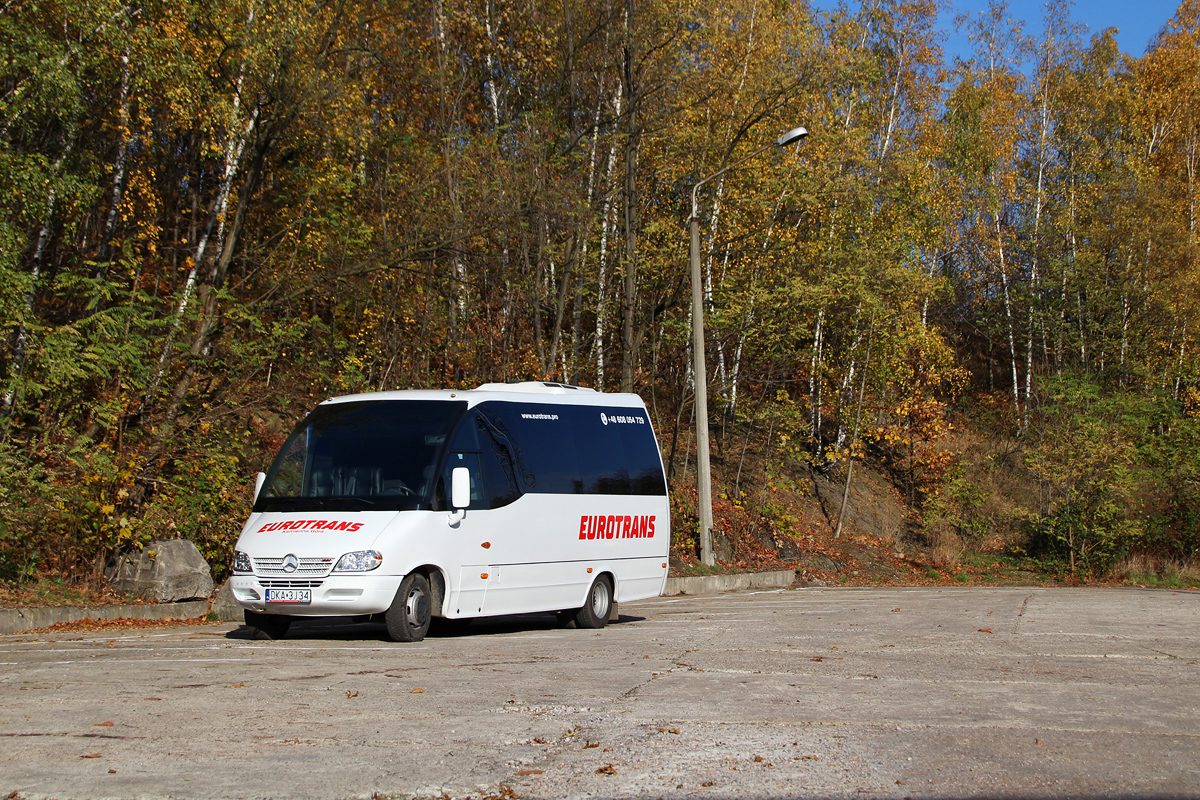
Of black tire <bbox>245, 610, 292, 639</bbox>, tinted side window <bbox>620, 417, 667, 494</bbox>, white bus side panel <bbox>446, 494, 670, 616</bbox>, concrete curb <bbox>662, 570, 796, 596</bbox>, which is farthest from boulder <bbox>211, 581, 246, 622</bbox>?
concrete curb <bbox>662, 570, 796, 596</bbox>

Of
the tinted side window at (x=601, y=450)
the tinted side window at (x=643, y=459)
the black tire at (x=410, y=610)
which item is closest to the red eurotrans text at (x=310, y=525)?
the black tire at (x=410, y=610)

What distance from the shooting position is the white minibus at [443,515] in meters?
10.8

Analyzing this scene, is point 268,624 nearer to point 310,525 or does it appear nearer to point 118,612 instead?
point 310,525

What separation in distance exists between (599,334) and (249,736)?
21.2 meters

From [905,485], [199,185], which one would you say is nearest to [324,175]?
[199,185]

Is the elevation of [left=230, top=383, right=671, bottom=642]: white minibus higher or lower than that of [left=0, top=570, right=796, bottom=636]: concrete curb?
higher

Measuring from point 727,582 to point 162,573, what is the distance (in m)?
10.9

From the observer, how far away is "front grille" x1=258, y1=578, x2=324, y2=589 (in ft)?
35.0

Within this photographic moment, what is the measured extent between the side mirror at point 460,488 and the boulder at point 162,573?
524cm

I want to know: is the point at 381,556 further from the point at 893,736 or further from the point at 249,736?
the point at 893,736

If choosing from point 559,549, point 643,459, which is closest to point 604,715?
point 559,549

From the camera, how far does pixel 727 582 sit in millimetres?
21359

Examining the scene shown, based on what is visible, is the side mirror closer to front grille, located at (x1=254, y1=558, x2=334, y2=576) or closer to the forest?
front grille, located at (x1=254, y1=558, x2=334, y2=576)

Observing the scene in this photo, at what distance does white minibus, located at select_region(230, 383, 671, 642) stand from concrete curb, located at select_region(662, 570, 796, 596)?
5448mm
